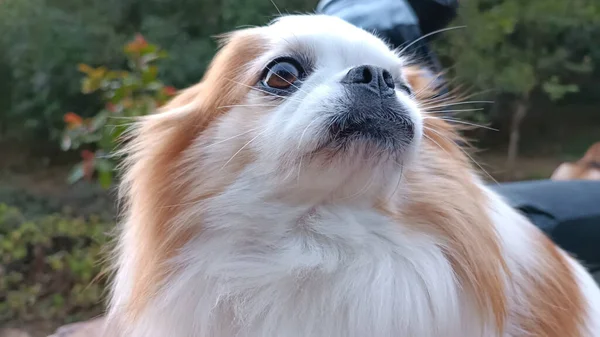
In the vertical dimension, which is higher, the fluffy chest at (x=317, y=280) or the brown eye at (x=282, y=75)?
the brown eye at (x=282, y=75)

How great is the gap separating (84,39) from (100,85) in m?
1.08

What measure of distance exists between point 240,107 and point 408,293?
1.35ft

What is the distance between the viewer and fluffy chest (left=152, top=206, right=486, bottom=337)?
966 millimetres

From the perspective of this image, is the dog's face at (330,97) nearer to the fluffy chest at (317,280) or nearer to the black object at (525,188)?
the fluffy chest at (317,280)

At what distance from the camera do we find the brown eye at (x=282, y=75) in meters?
1.03

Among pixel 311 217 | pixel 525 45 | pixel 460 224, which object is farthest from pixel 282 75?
pixel 525 45

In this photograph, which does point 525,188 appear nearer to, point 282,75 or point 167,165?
point 282,75

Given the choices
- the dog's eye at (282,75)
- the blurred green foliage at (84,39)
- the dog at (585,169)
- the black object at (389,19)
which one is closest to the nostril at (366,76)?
the dog's eye at (282,75)

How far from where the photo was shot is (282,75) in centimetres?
103

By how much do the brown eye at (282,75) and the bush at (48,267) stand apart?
1711 mm

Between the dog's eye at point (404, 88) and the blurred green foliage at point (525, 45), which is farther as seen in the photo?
the blurred green foliage at point (525, 45)

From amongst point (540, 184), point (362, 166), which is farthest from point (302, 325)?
point (540, 184)

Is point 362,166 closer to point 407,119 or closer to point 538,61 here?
point 407,119

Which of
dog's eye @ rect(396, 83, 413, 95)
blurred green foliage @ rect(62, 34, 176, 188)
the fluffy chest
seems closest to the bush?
blurred green foliage @ rect(62, 34, 176, 188)
